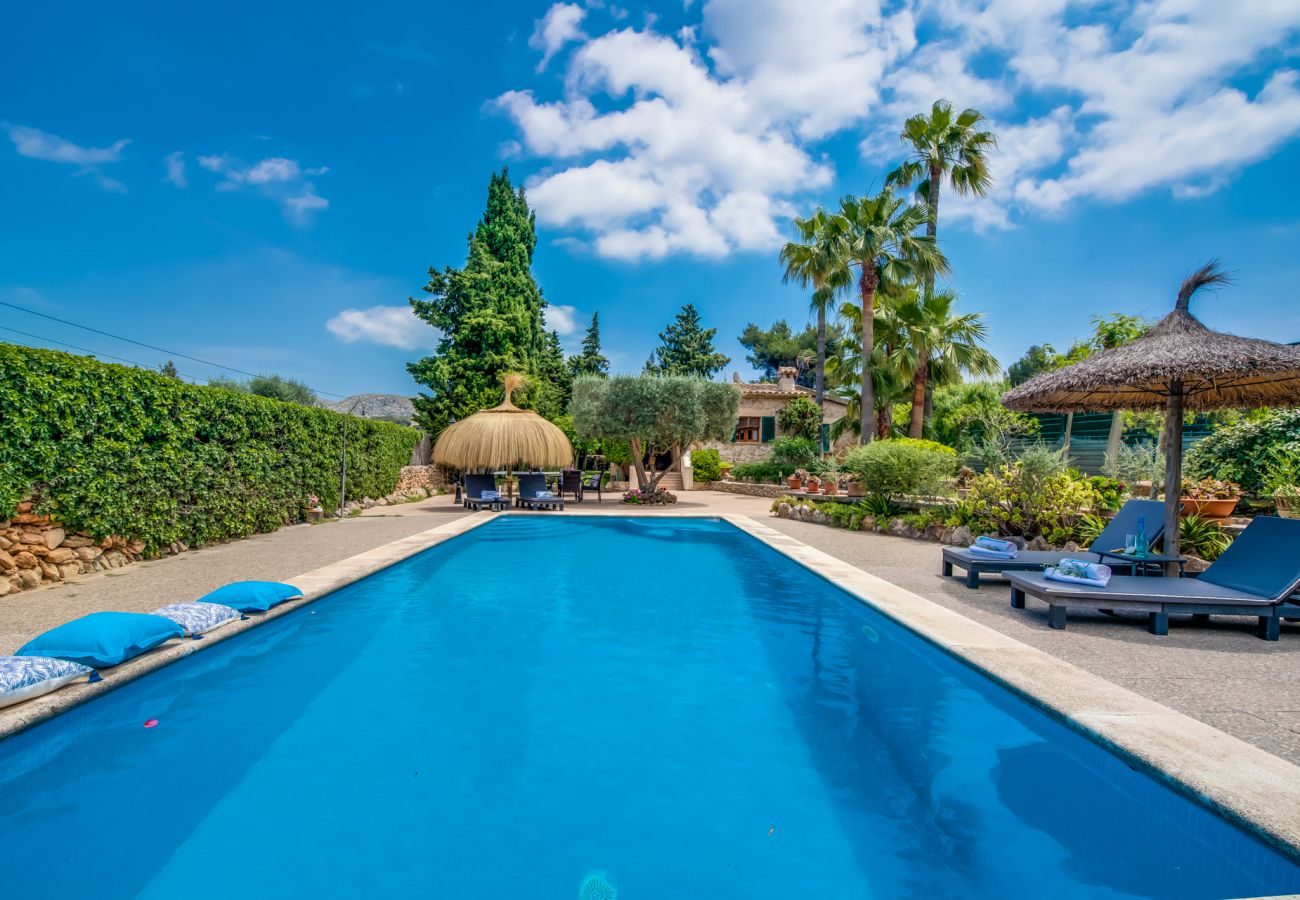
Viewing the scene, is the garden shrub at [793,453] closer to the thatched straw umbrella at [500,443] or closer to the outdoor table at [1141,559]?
the thatched straw umbrella at [500,443]

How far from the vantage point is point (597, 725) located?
412 centimetres

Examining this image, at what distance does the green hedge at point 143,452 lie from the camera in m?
5.93

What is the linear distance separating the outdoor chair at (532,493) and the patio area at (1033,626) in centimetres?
576

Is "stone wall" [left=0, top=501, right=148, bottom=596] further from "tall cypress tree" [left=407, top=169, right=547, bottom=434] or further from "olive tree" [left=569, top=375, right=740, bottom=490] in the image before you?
"tall cypress tree" [left=407, top=169, right=547, bottom=434]

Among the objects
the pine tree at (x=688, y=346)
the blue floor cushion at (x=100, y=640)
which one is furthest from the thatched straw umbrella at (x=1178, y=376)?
the pine tree at (x=688, y=346)

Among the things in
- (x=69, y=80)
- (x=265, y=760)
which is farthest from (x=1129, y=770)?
(x=69, y=80)

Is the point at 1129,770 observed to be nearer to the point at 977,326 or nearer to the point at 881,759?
the point at 881,759

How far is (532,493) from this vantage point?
16.1 m

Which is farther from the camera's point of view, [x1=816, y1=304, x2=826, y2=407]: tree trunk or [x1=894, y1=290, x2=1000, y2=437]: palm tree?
[x1=816, y1=304, x2=826, y2=407]: tree trunk

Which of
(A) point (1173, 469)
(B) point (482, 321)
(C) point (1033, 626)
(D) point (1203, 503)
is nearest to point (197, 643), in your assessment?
(C) point (1033, 626)

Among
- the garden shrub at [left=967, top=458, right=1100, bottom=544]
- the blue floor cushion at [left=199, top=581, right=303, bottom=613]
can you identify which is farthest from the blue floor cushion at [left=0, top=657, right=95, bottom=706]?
the garden shrub at [left=967, top=458, right=1100, bottom=544]

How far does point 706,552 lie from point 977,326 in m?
13.6

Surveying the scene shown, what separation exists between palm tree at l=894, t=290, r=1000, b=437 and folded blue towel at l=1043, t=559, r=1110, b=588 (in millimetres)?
13908

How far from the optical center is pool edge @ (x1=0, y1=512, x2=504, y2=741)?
10.6 ft
